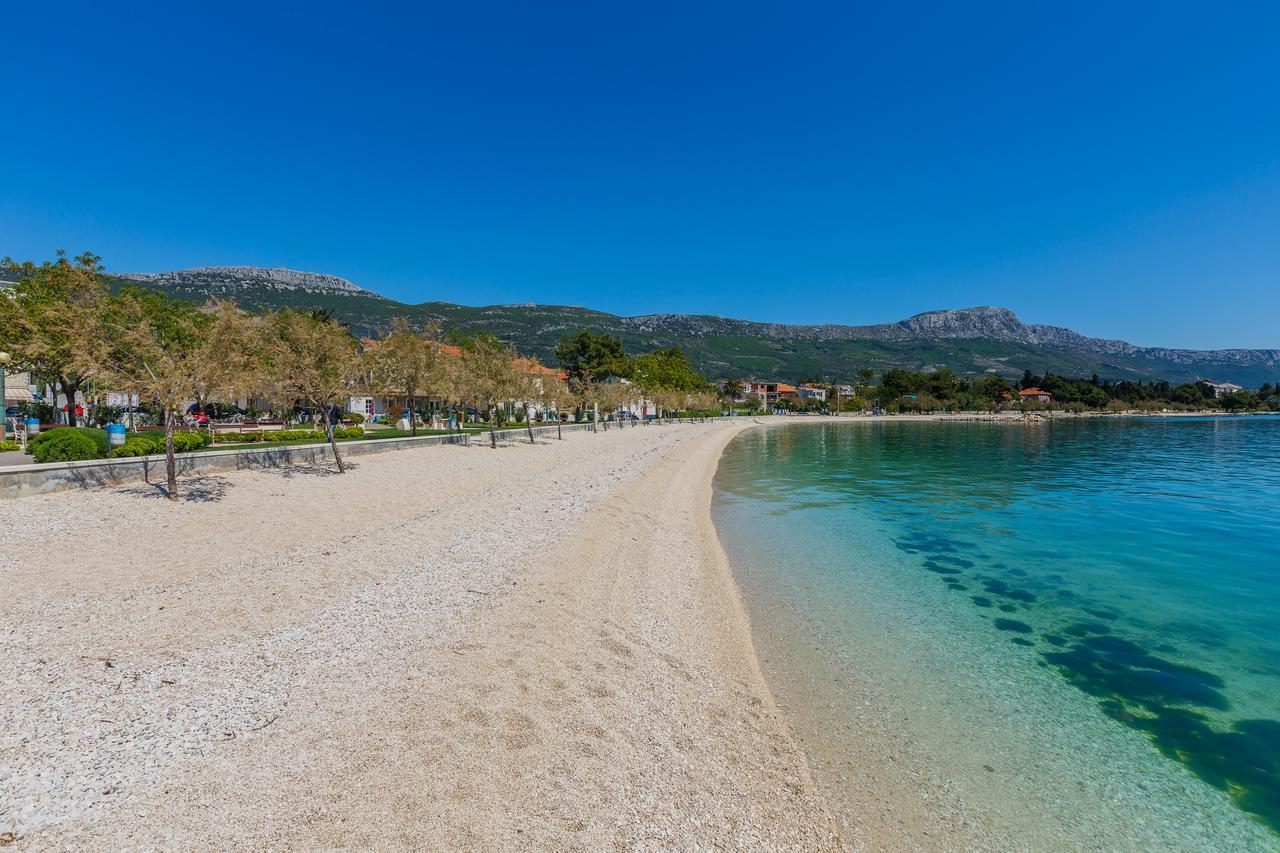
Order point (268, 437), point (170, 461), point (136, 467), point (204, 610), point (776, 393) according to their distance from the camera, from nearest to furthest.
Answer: point (204, 610), point (170, 461), point (136, 467), point (268, 437), point (776, 393)

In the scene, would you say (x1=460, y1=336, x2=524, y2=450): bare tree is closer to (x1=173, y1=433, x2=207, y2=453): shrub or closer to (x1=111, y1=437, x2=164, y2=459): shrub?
(x1=173, y1=433, x2=207, y2=453): shrub

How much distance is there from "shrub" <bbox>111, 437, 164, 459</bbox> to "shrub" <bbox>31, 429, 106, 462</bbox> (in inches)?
27.3

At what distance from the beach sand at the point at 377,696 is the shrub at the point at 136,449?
5.36 metres

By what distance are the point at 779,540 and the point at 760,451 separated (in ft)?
105

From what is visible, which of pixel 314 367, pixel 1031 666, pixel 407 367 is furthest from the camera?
pixel 407 367

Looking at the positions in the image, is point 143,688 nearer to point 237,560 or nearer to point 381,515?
point 237,560

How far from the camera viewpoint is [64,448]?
1575cm

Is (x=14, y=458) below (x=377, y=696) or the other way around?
the other way around

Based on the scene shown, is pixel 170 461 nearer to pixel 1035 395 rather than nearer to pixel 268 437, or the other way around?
pixel 268 437

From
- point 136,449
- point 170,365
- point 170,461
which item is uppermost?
point 170,365

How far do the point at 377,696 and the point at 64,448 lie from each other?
1689cm

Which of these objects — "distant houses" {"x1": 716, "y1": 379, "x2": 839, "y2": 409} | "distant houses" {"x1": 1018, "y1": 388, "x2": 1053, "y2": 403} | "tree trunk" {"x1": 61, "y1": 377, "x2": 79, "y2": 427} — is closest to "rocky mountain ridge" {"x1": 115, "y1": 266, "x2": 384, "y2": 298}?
"distant houses" {"x1": 716, "y1": 379, "x2": 839, "y2": 409}

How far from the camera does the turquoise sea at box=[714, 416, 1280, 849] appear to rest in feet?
17.4

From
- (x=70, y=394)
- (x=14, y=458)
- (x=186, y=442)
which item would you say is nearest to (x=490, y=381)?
(x=186, y=442)
